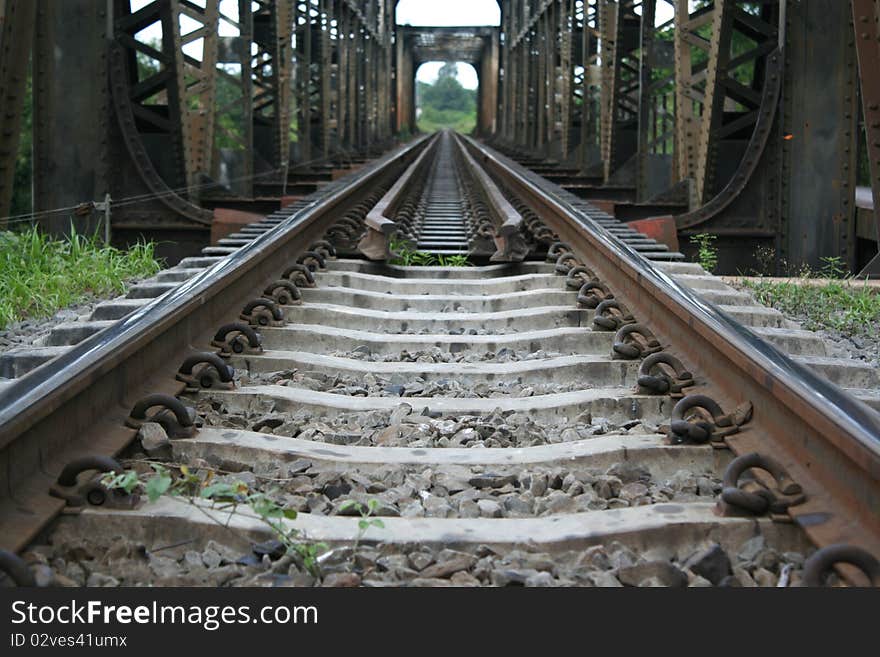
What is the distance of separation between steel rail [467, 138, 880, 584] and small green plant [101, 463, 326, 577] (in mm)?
974

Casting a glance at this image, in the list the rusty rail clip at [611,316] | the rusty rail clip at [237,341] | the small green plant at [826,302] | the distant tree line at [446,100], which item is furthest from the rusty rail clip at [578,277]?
the distant tree line at [446,100]

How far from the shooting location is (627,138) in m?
14.1

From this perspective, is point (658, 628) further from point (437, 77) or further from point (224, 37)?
point (437, 77)

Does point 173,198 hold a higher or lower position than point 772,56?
lower

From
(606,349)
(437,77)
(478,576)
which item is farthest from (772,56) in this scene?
(437,77)

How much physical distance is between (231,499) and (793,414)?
4.17ft

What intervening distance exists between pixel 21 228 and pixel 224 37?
4.26 metres

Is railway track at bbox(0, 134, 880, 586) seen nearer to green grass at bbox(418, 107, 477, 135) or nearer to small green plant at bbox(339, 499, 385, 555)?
small green plant at bbox(339, 499, 385, 555)

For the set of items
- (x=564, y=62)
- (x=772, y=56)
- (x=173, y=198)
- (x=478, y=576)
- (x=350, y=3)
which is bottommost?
(x=478, y=576)

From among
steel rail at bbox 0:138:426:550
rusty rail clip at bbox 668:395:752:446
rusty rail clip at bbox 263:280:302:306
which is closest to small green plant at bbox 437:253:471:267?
rusty rail clip at bbox 263:280:302:306

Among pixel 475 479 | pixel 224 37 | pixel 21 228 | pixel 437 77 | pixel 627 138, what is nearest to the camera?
pixel 475 479

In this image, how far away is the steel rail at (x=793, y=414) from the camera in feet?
6.44

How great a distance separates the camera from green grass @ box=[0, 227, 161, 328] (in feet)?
15.2

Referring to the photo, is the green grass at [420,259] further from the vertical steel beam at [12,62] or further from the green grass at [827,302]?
the vertical steel beam at [12,62]
